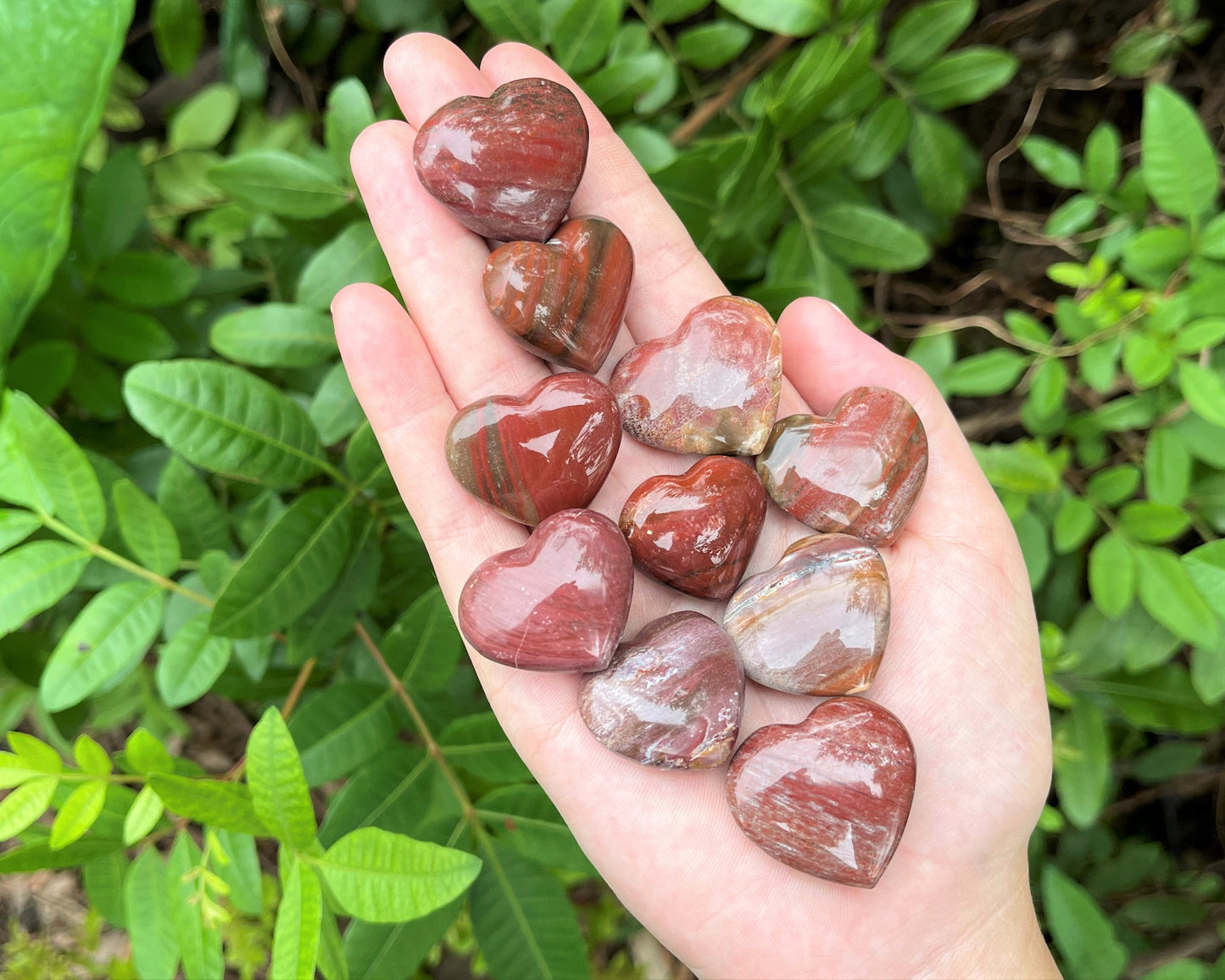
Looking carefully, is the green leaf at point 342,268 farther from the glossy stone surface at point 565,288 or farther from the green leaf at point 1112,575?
the green leaf at point 1112,575

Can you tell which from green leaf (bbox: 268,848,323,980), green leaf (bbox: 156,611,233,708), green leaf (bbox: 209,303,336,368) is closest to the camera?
green leaf (bbox: 268,848,323,980)

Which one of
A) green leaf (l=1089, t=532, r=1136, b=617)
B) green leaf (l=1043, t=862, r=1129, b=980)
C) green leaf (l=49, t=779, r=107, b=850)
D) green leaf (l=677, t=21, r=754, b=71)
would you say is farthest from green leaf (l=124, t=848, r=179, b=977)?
green leaf (l=677, t=21, r=754, b=71)

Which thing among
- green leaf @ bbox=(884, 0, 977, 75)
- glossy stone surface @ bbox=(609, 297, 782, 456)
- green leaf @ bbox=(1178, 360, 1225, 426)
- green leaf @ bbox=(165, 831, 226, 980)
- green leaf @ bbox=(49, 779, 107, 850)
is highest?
green leaf @ bbox=(884, 0, 977, 75)

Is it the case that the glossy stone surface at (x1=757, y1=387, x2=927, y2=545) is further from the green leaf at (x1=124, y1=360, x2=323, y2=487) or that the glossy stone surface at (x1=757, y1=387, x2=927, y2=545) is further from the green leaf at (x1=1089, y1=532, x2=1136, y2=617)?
the green leaf at (x1=124, y1=360, x2=323, y2=487)

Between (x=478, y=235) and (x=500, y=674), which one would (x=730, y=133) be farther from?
(x=500, y=674)

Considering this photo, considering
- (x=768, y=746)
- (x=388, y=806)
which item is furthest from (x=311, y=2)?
(x=768, y=746)

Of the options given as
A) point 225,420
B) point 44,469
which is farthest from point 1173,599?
point 44,469
